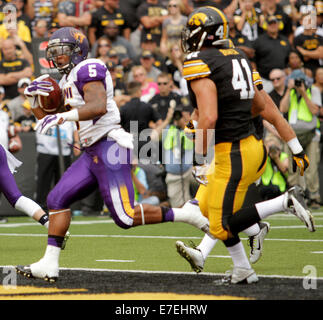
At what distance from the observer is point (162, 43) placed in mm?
15141

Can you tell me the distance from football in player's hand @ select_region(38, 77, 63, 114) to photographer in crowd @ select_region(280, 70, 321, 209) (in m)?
6.94

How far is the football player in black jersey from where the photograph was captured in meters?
5.61

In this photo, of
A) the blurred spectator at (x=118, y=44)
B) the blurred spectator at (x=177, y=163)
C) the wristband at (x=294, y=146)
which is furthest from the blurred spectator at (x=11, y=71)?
the wristband at (x=294, y=146)

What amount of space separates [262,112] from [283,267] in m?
1.38

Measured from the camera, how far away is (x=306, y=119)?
13.1m

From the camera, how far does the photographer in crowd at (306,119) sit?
12.9 m

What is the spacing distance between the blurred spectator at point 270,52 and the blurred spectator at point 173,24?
4.46 feet

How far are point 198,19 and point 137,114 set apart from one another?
6.57 meters

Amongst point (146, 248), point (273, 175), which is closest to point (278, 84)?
point (273, 175)

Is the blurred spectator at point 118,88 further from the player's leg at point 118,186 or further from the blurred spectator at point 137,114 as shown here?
the player's leg at point 118,186

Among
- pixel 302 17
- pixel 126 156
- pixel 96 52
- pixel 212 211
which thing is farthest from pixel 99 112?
pixel 302 17
